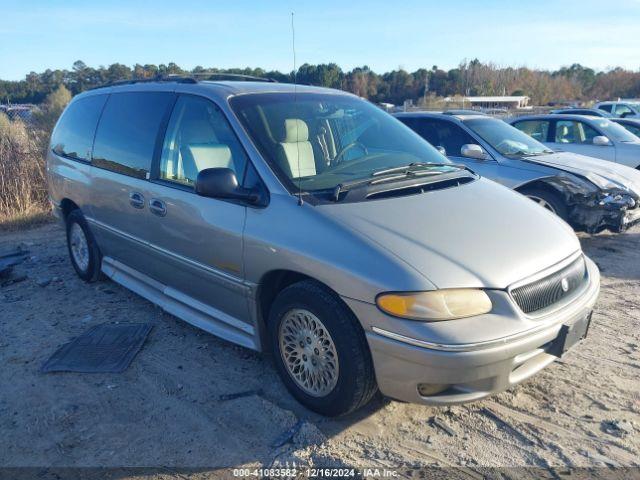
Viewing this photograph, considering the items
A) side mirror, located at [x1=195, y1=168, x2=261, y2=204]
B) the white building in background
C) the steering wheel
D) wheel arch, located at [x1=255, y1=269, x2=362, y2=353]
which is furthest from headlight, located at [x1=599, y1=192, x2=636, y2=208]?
the white building in background

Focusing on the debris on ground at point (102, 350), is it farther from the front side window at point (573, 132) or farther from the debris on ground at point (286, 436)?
the front side window at point (573, 132)

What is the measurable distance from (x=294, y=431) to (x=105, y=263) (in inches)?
115

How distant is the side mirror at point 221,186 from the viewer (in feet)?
10.3

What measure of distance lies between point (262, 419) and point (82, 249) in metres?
3.26

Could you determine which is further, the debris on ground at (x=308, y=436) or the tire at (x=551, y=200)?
the tire at (x=551, y=200)

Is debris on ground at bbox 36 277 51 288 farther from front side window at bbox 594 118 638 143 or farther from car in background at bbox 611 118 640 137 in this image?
car in background at bbox 611 118 640 137

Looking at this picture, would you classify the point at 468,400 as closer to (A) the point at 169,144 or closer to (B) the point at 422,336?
(B) the point at 422,336

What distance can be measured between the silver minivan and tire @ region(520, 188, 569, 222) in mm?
3000

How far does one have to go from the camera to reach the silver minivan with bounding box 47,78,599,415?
103 inches

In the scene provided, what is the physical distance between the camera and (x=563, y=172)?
6516mm

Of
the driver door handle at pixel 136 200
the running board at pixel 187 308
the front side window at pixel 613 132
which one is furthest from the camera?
the front side window at pixel 613 132

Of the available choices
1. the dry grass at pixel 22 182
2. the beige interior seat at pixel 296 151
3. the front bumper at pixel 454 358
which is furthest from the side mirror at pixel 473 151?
the dry grass at pixel 22 182

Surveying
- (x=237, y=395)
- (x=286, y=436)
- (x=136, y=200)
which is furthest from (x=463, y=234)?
(x=136, y=200)

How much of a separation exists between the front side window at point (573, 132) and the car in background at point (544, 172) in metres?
2.43
